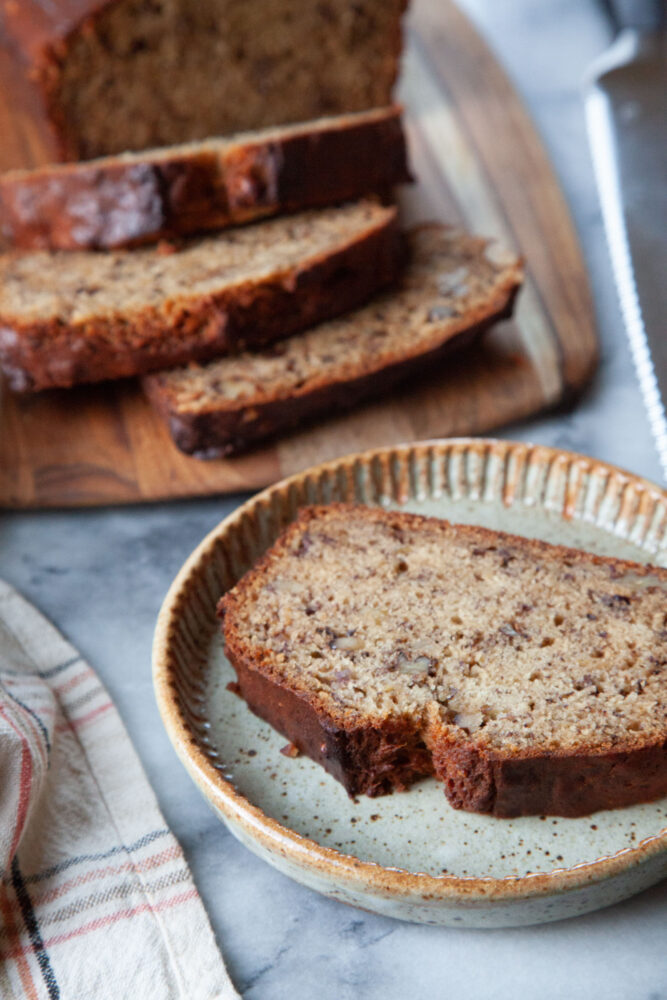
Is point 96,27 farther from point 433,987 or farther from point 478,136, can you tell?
point 433,987

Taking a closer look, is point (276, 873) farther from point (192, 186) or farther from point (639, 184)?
point (639, 184)

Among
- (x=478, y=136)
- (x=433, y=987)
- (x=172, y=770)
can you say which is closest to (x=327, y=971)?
(x=433, y=987)

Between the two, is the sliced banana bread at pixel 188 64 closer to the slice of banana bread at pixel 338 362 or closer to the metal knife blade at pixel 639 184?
the metal knife blade at pixel 639 184

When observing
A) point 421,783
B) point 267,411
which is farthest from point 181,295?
point 421,783

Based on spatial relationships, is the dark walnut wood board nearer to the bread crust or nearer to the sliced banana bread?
the bread crust


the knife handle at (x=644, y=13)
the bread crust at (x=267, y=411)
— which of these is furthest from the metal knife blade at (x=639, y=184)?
the bread crust at (x=267, y=411)

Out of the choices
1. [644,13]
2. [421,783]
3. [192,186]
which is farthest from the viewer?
[644,13]

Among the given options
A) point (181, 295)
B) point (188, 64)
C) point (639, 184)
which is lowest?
point (181, 295)

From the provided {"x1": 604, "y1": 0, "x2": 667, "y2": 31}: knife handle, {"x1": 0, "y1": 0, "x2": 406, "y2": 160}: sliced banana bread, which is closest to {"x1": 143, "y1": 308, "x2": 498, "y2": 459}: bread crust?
{"x1": 0, "y1": 0, "x2": 406, "y2": 160}: sliced banana bread
